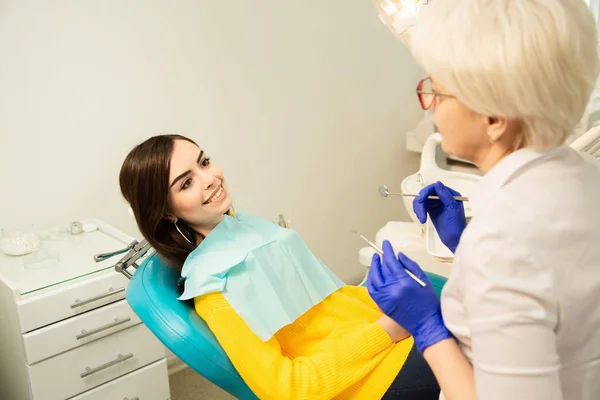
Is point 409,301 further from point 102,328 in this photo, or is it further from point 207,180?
point 102,328

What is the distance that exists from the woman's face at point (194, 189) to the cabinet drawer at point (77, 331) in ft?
1.49

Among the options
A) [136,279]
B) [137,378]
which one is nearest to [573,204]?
[136,279]

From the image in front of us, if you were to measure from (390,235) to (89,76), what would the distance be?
4.01 ft

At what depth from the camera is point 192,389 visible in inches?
92.8

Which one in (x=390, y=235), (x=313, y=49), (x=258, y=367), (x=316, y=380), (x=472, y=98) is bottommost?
(x=390, y=235)

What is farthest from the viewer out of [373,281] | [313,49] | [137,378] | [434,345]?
[313,49]

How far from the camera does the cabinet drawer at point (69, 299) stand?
5.21 ft

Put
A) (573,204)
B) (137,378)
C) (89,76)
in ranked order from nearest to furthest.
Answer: (573,204) < (137,378) < (89,76)

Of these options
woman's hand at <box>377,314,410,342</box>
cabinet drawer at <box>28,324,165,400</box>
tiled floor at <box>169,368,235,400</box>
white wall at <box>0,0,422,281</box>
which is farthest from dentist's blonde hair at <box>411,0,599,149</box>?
tiled floor at <box>169,368,235,400</box>

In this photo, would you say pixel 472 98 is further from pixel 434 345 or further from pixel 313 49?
pixel 313 49

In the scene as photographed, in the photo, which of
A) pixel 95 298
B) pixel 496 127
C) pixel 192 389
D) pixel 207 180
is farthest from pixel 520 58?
pixel 192 389

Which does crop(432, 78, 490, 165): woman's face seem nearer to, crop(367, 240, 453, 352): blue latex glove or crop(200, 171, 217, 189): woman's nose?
crop(367, 240, 453, 352): blue latex glove

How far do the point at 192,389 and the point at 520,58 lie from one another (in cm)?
200

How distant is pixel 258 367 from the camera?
46.7 inches
